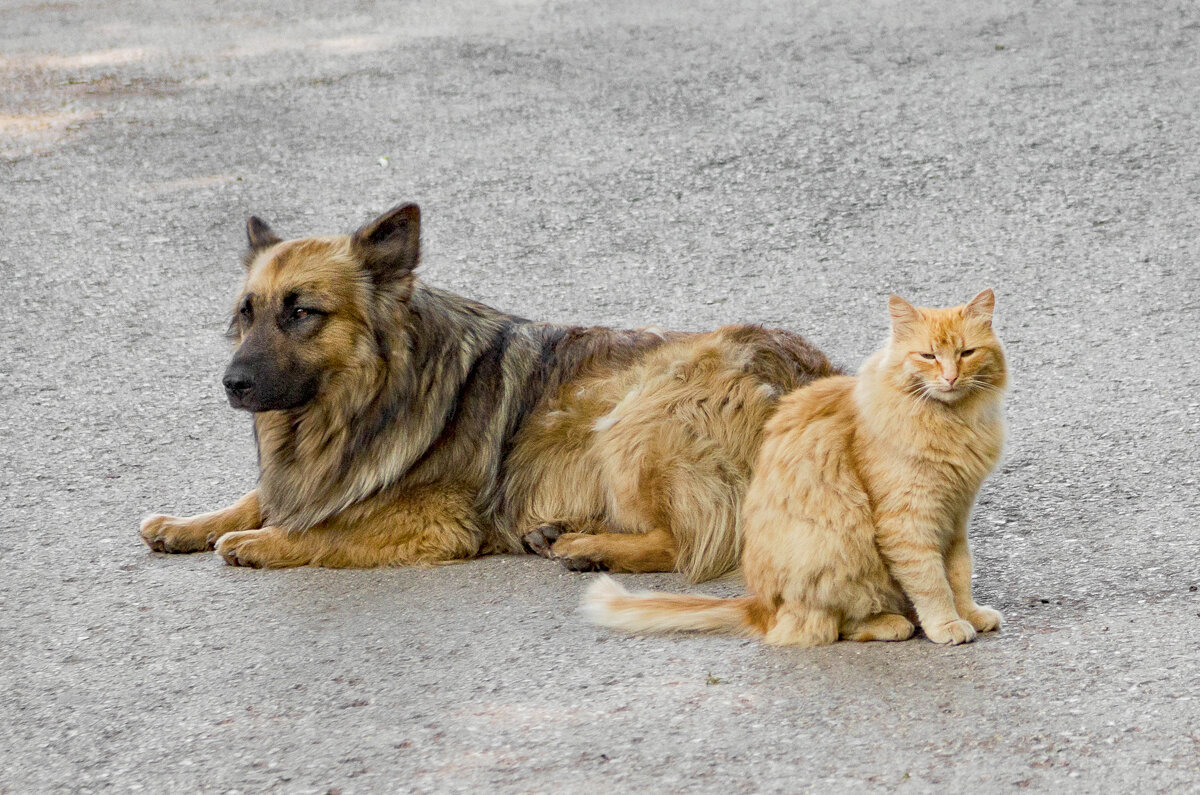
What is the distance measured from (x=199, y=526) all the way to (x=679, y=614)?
2.51 metres

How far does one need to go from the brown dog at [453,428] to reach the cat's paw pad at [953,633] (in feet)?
4.14

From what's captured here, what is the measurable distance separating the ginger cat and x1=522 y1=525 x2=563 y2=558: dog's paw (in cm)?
134

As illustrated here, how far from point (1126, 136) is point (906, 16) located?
163 inches

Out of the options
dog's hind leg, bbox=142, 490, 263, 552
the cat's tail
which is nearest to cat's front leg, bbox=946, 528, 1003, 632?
the cat's tail

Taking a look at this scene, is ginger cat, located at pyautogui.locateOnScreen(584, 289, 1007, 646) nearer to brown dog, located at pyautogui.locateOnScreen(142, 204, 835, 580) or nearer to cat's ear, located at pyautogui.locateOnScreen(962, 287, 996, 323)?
cat's ear, located at pyautogui.locateOnScreen(962, 287, 996, 323)

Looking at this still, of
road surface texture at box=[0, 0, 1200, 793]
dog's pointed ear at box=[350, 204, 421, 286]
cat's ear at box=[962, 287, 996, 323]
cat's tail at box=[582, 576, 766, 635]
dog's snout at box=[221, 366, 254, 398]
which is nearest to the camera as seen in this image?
road surface texture at box=[0, 0, 1200, 793]

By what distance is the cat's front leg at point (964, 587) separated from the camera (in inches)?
165

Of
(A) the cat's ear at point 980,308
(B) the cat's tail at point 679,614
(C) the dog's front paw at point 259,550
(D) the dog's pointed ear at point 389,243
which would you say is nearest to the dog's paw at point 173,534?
(C) the dog's front paw at point 259,550

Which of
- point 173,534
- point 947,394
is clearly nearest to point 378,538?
point 173,534

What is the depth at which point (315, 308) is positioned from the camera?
17.2ft

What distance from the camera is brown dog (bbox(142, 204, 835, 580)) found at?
17.2 feet

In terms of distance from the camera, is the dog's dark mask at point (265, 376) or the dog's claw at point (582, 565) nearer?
the dog's dark mask at point (265, 376)

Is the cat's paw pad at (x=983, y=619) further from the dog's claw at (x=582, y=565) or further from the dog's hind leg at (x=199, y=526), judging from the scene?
the dog's hind leg at (x=199, y=526)

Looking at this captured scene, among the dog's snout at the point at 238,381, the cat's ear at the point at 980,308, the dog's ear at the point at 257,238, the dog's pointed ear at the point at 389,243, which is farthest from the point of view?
the dog's ear at the point at 257,238
